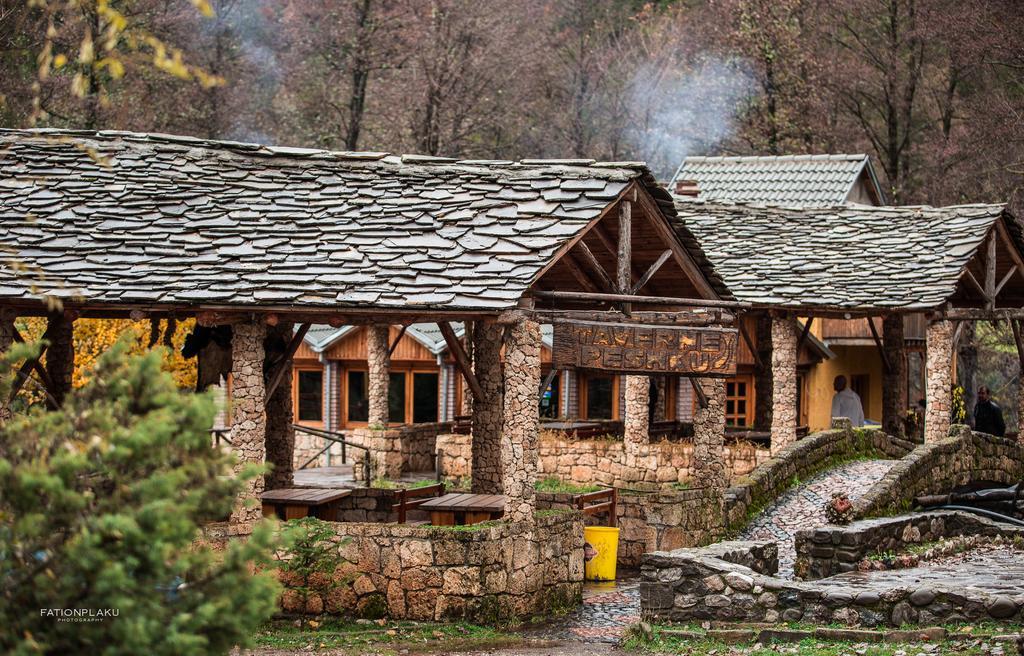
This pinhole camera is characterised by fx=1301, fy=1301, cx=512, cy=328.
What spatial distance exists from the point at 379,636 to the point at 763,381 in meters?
14.1

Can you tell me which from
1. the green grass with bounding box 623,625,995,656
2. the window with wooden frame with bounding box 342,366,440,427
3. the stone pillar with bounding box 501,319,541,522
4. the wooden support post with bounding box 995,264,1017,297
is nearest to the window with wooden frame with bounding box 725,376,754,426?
the wooden support post with bounding box 995,264,1017,297

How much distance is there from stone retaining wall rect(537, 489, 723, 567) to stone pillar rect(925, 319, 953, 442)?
5.33 metres

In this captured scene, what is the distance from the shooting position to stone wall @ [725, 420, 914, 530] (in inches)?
706

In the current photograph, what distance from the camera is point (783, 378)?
69.9 feet

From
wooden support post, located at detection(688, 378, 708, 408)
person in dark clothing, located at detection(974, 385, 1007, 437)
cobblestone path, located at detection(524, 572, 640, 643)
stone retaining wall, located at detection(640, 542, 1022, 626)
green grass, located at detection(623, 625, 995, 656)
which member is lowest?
cobblestone path, located at detection(524, 572, 640, 643)

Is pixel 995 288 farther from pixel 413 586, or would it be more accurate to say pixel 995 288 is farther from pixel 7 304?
pixel 7 304

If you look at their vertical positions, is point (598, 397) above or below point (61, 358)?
below

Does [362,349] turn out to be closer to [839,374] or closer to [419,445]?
[419,445]

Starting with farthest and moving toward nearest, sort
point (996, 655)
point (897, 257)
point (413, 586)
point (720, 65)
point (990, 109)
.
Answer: point (720, 65)
point (990, 109)
point (897, 257)
point (413, 586)
point (996, 655)

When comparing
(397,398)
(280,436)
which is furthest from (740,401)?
(280,436)

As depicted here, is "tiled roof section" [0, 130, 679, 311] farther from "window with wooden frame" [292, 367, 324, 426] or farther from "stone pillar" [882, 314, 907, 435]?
"window with wooden frame" [292, 367, 324, 426]

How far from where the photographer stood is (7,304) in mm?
13492

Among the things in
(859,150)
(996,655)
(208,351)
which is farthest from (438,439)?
(859,150)

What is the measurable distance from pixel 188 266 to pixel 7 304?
1.88 metres
